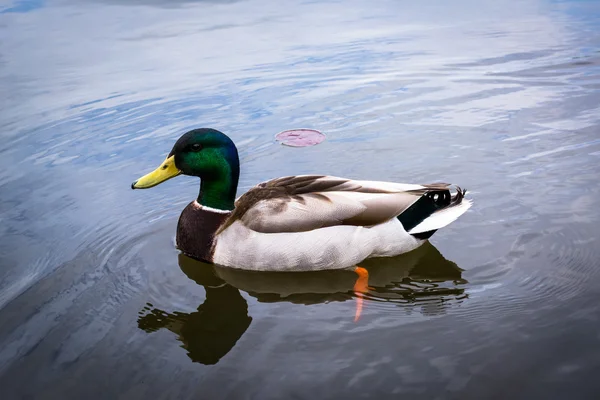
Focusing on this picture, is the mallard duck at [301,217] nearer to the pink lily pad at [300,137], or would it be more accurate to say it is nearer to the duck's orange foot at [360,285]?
the duck's orange foot at [360,285]

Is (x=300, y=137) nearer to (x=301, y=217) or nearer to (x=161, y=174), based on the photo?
(x=161, y=174)

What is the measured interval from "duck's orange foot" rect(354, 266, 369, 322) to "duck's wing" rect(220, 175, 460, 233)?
12.3 inches

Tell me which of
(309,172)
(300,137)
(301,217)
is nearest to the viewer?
(301,217)

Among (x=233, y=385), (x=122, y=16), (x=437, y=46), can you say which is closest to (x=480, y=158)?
(x=233, y=385)

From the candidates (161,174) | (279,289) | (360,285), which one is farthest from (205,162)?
(360,285)

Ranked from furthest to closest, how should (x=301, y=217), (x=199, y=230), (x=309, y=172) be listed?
1. (x=309, y=172)
2. (x=199, y=230)
3. (x=301, y=217)

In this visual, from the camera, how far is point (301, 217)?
432 centimetres

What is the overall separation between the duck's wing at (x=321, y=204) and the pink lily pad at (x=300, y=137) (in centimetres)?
220

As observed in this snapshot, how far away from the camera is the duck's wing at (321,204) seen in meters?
4.33

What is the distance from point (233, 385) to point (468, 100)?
5.51 metres

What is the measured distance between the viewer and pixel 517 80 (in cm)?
848

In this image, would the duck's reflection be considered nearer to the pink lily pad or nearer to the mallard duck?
the mallard duck

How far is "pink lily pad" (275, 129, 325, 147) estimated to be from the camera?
22.2 ft

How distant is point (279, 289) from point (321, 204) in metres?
0.61
